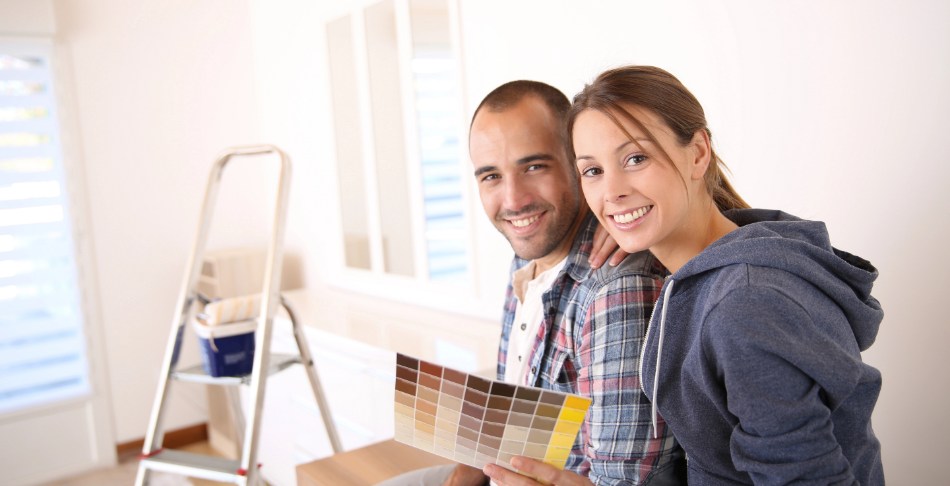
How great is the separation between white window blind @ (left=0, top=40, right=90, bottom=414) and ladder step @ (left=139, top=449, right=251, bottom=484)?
1.79 m

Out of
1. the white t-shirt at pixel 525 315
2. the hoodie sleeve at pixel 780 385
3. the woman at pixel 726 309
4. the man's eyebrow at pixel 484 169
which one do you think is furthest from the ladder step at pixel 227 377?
the hoodie sleeve at pixel 780 385

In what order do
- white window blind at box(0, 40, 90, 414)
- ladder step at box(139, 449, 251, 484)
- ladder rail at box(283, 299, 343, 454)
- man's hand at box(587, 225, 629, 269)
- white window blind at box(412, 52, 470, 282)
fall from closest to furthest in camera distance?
1. man's hand at box(587, 225, 629, 269)
2. ladder step at box(139, 449, 251, 484)
3. ladder rail at box(283, 299, 343, 454)
4. white window blind at box(412, 52, 470, 282)
5. white window blind at box(0, 40, 90, 414)

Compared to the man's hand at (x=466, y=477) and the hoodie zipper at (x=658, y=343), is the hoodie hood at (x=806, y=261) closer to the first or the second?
the hoodie zipper at (x=658, y=343)

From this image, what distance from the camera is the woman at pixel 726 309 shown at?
0.86 metres

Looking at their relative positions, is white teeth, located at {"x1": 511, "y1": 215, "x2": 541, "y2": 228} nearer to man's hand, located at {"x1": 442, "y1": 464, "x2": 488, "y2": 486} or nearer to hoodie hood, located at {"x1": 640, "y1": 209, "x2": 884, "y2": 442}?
hoodie hood, located at {"x1": 640, "y1": 209, "x2": 884, "y2": 442}

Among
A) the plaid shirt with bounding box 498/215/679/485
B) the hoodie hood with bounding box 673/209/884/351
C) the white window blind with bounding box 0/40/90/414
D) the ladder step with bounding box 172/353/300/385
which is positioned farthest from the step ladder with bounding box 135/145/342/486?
the white window blind with bounding box 0/40/90/414

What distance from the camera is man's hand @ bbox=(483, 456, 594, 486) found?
1.13 metres

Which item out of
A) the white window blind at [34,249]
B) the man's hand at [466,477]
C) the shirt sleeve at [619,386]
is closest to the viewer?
the shirt sleeve at [619,386]

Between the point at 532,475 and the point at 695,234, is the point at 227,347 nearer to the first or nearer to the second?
the point at 532,475

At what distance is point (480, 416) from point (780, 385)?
47cm

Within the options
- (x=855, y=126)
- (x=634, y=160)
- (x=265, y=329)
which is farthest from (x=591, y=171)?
(x=265, y=329)

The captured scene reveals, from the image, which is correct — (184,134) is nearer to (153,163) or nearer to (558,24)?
(153,163)

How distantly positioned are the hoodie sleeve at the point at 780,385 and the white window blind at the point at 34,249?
3.67 meters

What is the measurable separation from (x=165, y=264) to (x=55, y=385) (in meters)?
0.81
